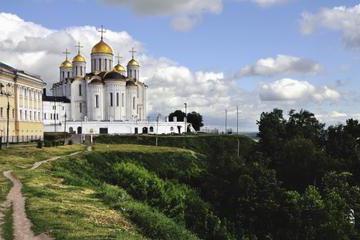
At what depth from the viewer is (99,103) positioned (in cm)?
10706

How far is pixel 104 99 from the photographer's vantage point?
354ft

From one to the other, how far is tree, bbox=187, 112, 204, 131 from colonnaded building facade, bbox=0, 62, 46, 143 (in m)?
55.4

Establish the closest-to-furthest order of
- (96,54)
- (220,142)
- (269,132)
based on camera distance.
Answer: (269,132)
(220,142)
(96,54)

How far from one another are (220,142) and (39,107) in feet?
120

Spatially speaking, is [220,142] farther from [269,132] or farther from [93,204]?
[93,204]

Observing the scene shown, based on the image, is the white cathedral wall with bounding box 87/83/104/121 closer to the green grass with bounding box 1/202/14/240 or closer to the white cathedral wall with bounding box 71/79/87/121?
the white cathedral wall with bounding box 71/79/87/121

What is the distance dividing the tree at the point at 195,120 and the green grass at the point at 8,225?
372 ft

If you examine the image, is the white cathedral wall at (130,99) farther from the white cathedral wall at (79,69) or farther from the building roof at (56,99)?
the building roof at (56,99)

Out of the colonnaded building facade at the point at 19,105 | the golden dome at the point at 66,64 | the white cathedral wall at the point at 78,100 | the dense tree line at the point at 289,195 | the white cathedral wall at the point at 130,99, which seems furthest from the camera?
the golden dome at the point at 66,64

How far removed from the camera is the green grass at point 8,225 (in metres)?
13.9

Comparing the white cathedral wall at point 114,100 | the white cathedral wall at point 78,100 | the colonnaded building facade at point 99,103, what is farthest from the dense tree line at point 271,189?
the white cathedral wall at point 78,100

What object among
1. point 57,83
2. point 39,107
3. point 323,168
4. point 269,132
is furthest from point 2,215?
point 57,83

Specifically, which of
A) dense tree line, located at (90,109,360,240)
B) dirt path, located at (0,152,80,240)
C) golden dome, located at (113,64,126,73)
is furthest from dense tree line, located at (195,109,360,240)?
golden dome, located at (113,64,126,73)

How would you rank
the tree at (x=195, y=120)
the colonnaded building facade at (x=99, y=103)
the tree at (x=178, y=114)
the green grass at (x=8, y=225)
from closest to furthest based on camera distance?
the green grass at (x=8, y=225) < the colonnaded building facade at (x=99, y=103) < the tree at (x=178, y=114) < the tree at (x=195, y=120)
